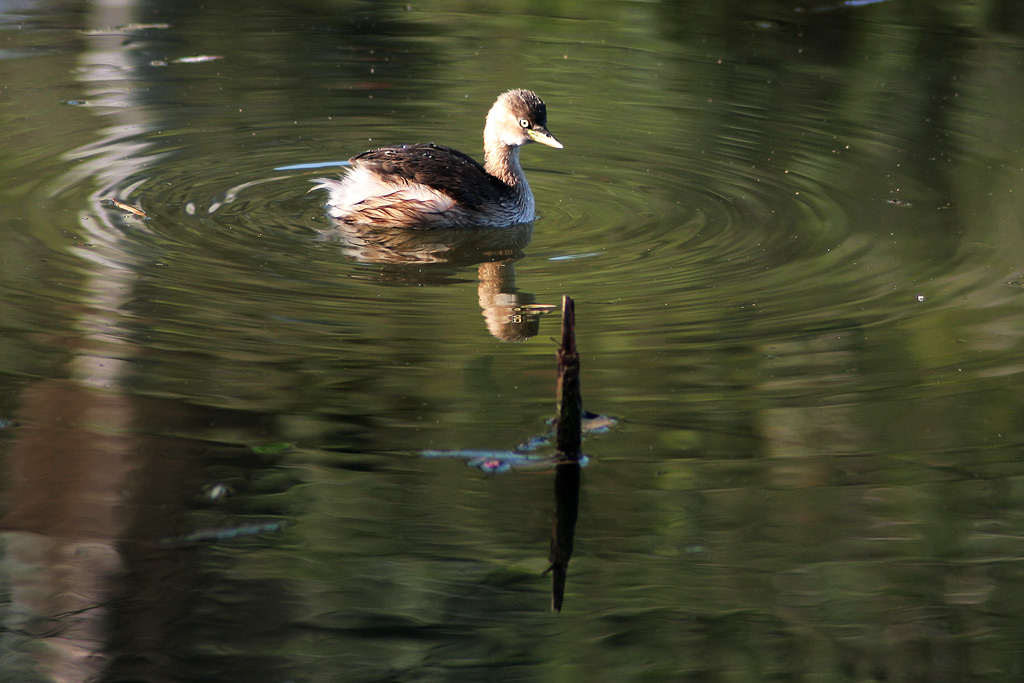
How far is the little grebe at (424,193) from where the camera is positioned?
24.5 ft

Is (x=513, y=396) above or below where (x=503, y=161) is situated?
below

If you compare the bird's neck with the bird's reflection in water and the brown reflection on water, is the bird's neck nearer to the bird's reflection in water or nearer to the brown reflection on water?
the bird's reflection in water

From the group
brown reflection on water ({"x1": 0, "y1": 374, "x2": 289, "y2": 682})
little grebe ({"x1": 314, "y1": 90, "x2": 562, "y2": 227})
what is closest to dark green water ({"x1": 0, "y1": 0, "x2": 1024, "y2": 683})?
brown reflection on water ({"x1": 0, "y1": 374, "x2": 289, "y2": 682})

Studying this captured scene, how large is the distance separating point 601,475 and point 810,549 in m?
0.79

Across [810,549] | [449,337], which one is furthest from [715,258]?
[810,549]

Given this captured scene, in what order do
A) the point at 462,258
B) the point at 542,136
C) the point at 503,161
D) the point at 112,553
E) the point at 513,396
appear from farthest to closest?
the point at 503,161 < the point at 542,136 < the point at 462,258 < the point at 513,396 < the point at 112,553

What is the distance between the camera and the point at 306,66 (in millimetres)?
11438

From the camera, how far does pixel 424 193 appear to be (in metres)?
7.50

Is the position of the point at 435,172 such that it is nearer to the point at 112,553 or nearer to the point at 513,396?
the point at 513,396

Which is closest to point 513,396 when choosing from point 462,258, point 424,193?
point 462,258

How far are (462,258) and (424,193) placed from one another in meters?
0.56

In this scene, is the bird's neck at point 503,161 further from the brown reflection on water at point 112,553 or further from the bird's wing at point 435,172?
the brown reflection on water at point 112,553

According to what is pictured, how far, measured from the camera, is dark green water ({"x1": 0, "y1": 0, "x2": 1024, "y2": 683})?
3.94 meters

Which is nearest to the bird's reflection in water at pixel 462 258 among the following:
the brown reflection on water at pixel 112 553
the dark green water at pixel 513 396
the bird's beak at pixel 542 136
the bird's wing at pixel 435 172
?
the dark green water at pixel 513 396
